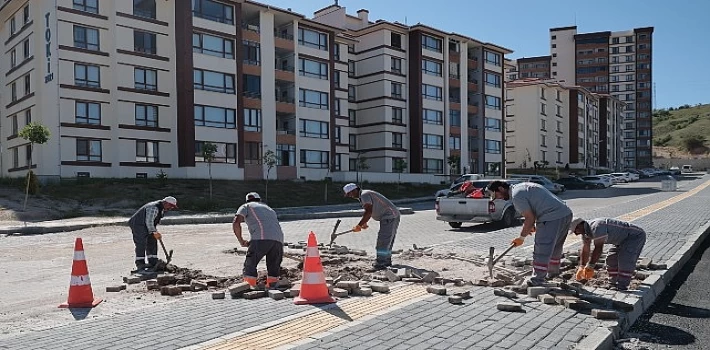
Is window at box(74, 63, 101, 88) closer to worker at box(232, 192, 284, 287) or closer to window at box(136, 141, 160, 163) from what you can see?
window at box(136, 141, 160, 163)

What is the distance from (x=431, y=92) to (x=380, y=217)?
51064 millimetres

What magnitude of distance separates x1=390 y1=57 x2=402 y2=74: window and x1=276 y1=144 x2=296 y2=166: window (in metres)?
15.4

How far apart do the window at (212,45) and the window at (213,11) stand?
4.72 ft

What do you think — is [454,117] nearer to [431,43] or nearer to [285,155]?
[431,43]

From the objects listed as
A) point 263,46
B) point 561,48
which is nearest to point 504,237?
point 263,46

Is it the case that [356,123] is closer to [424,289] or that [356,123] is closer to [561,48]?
[424,289]

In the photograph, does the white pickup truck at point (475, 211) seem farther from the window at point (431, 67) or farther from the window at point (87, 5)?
the window at point (431, 67)

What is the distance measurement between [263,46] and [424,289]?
41.4 metres

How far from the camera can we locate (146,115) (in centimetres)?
4109

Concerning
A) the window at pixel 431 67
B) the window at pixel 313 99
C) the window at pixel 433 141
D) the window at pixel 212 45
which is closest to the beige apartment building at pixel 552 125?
the window at pixel 433 141

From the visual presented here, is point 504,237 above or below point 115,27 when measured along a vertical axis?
below

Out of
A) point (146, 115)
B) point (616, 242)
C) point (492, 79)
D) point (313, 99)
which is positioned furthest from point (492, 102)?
point (616, 242)

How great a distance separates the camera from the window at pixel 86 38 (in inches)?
1518

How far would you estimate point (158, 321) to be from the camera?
21.3 ft
